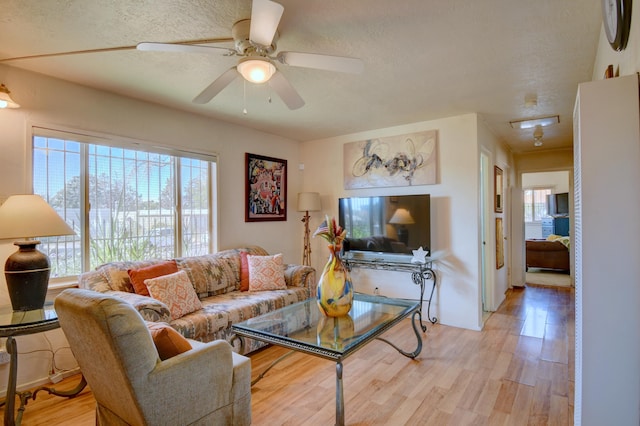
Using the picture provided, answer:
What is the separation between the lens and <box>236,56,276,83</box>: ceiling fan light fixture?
6.09 feet

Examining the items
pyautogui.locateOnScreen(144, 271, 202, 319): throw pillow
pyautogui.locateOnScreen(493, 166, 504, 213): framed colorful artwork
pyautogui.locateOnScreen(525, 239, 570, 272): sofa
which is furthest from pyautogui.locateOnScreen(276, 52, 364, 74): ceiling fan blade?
pyautogui.locateOnScreen(525, 239, 570, 272): sofa

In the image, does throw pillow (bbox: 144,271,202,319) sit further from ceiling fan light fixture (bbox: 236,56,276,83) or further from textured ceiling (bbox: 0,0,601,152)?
ceiling fan light fixture (bbox: 236,56,276,83)

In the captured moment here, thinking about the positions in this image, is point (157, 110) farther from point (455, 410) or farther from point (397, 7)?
point (455, 410)

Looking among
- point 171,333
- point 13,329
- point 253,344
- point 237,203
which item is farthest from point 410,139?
point 13,329

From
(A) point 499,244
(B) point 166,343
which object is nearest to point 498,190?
(A) point 499,244

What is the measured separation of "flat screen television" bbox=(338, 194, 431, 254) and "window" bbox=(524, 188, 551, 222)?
7.94 metres

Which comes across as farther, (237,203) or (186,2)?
(237,203)

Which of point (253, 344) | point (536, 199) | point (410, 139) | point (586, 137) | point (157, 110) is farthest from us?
point (536, 199)

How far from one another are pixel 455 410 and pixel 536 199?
999cm

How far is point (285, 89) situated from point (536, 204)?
10.5 m

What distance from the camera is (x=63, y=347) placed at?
268 cm

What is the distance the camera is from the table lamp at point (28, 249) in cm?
210

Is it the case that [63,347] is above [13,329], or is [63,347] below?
below

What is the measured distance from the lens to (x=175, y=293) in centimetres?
273
